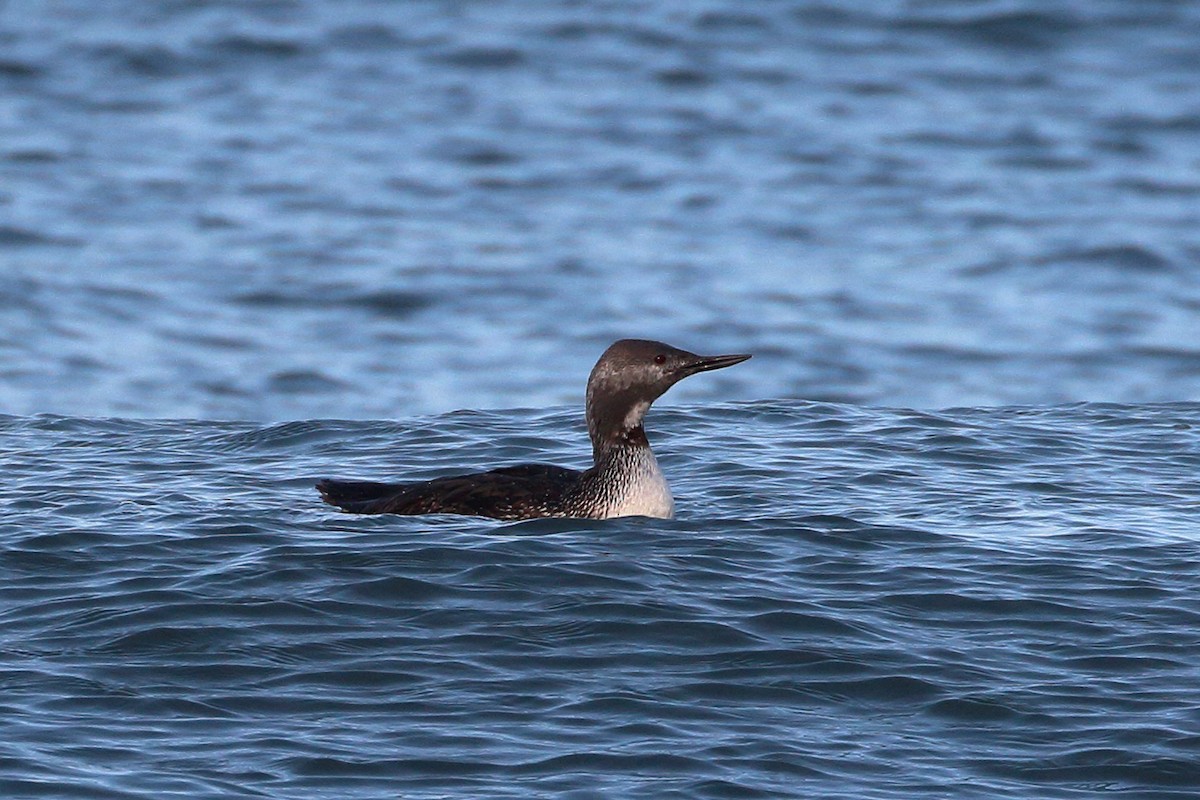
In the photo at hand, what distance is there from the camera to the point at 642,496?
32.0 ft

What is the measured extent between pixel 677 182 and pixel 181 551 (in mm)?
17094

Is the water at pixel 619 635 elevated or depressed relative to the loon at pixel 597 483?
depressed

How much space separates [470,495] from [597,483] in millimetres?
659

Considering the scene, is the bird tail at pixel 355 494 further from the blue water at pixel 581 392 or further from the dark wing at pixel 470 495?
the blue water at pixel 581 392

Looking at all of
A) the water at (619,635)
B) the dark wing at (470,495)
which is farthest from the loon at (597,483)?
the water at (619,635)

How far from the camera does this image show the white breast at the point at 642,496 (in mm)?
9742

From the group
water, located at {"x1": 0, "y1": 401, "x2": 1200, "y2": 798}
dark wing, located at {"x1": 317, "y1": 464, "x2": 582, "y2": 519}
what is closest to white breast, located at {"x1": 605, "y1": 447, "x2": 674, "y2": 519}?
water, located at {"x1": 0, "y1": 401, "x2": 1200, "y2": 798}

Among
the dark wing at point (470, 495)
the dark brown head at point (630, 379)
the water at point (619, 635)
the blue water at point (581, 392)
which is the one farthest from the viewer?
the dark brown head at point (630, 379)

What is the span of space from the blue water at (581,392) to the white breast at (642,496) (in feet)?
0.40

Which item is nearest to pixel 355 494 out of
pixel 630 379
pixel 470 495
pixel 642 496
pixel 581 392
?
pixel 470 495

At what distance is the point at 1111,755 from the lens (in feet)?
22.9

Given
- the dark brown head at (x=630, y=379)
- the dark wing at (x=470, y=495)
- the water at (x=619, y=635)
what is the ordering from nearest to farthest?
the water at (x=619, y=635) < the dark wing at (x=470, y=495) < the dark brown head at (x=630, y=379)

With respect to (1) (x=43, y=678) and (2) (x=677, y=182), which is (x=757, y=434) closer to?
(1) (x=43, y=678)

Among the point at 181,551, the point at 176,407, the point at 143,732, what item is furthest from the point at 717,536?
the point at 176,407
